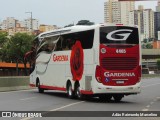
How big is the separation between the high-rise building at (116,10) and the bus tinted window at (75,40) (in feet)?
272

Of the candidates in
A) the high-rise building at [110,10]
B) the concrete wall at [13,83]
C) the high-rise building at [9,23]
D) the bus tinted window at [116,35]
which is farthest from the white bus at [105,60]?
the high-rise building at [9,23]

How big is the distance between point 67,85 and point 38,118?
1156 cm

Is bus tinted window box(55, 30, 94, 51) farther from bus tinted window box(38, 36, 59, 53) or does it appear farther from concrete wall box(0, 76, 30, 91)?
concrete wall box(0, 76, 30, 91)

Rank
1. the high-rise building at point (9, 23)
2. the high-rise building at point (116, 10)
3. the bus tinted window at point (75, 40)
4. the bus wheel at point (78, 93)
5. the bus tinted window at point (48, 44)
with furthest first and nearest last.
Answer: the high-rise building at point (9, 23) → the high-rise building at point (116, 10) → the bus tinted window at point (48, 44) → the bus wheel at point (78, 93) → the bus tinted window at point (75, 40)

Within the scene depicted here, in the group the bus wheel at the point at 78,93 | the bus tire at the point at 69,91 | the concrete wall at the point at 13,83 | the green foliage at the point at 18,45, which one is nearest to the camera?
the bus wheel at the point at 78,93

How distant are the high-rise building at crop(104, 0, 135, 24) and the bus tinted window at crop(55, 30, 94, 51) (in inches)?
3269

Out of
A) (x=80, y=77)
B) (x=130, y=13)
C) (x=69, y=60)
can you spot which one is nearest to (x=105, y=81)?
(x=80, y=77)

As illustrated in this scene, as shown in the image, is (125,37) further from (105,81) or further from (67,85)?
(67,85)

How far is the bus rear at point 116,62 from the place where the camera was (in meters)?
21.9

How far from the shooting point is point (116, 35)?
22094mm

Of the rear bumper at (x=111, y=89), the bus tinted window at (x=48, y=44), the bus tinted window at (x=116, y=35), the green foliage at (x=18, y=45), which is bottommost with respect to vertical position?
the green foliage at (x=18, y=45)

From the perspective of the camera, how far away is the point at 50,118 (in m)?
14.0

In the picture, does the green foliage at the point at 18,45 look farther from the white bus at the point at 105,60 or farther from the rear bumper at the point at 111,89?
the rear bumper at the point at 111,89

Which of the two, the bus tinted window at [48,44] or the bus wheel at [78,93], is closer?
the bus wheel at [78,93]
